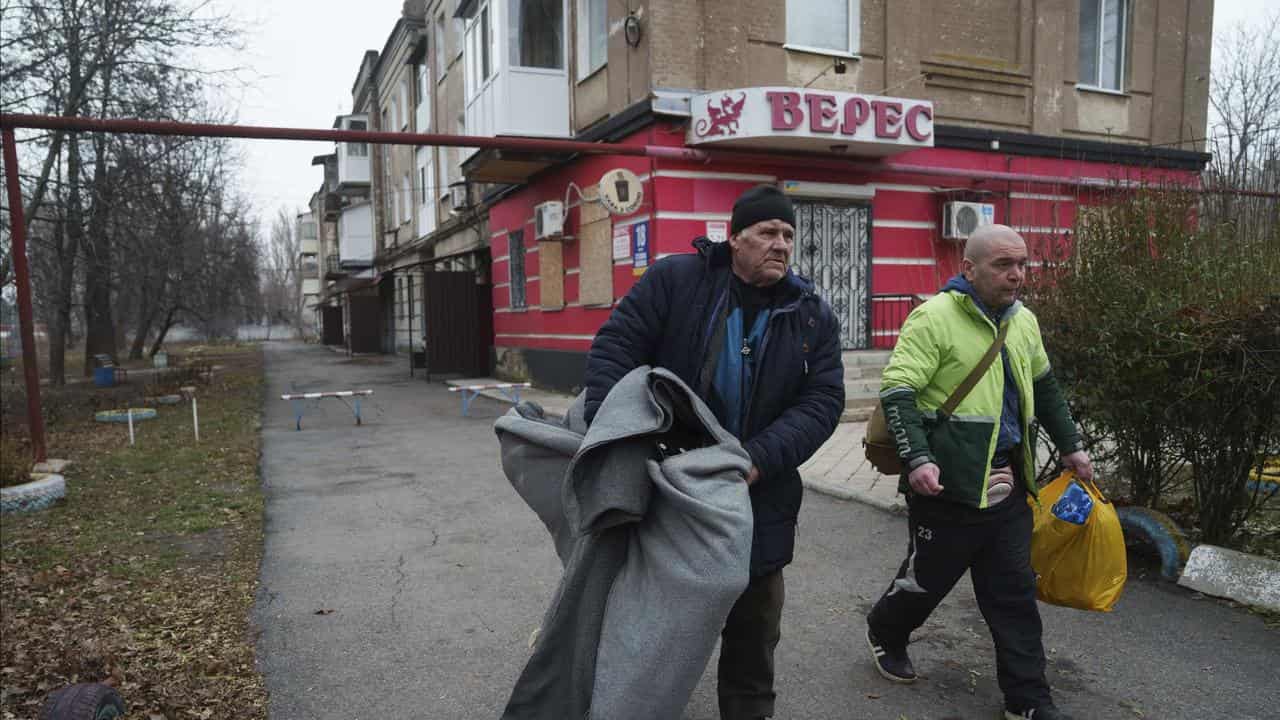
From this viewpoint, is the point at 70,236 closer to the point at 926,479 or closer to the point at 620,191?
the point at 620,191

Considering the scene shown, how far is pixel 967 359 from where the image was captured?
319 centimetres

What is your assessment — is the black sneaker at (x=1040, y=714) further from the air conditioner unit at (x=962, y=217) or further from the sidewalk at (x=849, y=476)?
the air conditioner unit at (x=962, y=217)

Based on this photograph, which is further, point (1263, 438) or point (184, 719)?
point (1263, 438)

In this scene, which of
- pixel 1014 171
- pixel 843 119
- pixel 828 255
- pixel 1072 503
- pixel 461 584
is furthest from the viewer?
pixel 1014 171

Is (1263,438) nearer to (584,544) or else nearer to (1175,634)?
(1175,634)

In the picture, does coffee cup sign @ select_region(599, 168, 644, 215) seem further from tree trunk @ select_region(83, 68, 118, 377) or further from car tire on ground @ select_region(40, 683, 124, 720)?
car tire on ground @ select_region(40, 683, 124, 720)

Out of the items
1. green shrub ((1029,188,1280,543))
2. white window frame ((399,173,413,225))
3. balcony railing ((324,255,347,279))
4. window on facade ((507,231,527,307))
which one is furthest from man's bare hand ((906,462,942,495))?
balcony railing ((324,255,347,279))

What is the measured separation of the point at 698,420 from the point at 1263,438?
3.73 m

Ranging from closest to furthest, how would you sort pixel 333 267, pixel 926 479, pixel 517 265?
pixel 926 479 < pixel 517 265 < pixel 333 267

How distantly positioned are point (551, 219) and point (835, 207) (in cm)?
486

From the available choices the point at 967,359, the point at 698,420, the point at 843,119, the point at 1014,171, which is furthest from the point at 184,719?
the point at 1014,171

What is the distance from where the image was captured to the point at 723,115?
11.9 metres

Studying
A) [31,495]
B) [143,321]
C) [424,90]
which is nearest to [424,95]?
[424,90]

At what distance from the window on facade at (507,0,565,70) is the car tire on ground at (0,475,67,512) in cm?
1072
